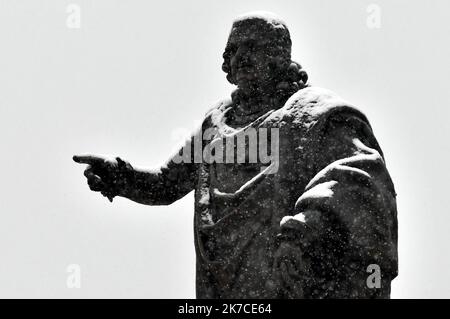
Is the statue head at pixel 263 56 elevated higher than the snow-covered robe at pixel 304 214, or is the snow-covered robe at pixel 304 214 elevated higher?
the statue head at pixel 263 56

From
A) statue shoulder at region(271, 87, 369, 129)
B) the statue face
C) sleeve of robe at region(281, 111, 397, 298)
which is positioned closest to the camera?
sleeve of robe at region(281, 111, 397, 298)

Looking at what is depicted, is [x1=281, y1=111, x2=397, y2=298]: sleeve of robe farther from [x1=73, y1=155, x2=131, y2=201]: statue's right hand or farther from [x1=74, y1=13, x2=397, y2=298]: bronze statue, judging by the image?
[x1=73, y1=155, x2=131, y2=201]: statue's right hand

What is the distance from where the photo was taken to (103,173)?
62.1ft

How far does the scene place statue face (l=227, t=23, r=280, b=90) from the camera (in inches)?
742

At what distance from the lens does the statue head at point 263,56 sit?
61.9 ft

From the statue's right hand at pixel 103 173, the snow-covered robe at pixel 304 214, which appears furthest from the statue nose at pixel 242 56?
the statue's right hand at pixel 103 173

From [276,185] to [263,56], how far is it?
4.64 ft

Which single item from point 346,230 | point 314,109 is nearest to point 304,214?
point 346,230

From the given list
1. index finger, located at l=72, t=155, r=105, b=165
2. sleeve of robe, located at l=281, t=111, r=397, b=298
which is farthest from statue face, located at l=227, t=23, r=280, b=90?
index finger, located at l=72, t=155, r=105, b=165

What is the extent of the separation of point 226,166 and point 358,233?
5.49ft

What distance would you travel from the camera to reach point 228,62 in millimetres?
19188

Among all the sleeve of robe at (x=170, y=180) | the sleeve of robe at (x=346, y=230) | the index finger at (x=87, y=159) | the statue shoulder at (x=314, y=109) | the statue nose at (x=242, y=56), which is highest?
the statue nose at (x=242, y=56)

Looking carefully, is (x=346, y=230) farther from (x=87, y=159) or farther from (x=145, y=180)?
(x=87, y=159)

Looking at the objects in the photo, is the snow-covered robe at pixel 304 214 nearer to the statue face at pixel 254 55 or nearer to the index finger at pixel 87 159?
the statue face at pixel 254 55
